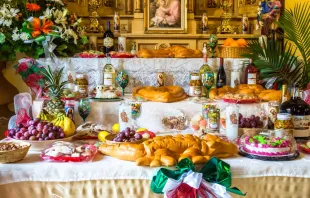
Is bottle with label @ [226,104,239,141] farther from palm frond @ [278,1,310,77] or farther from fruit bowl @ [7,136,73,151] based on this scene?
palm frond @ [278,1,310,77]

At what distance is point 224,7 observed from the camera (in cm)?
560

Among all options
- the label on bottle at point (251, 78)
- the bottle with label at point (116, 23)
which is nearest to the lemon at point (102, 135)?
the label on bottle at point (251, 78)

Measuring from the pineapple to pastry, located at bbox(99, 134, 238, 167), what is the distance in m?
0.61

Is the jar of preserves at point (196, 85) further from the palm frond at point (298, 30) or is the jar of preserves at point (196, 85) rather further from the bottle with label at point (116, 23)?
the bottle with label at point (116, 23)

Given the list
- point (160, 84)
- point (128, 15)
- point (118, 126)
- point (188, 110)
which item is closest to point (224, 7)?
point (128, 15)

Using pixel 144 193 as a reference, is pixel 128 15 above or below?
above

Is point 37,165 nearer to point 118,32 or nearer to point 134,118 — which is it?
point 134,118

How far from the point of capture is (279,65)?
2980 millimetres

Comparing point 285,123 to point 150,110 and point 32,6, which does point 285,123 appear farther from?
point 32,6

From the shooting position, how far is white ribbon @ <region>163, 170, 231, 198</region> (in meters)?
1.68

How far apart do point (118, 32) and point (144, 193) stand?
3.65 meters

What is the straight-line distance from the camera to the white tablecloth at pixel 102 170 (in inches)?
72.0

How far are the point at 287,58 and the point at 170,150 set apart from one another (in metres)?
1.41


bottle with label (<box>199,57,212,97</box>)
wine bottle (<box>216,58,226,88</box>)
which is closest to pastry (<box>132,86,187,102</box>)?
bottle with label (<box>199,57,212,97</box>)
